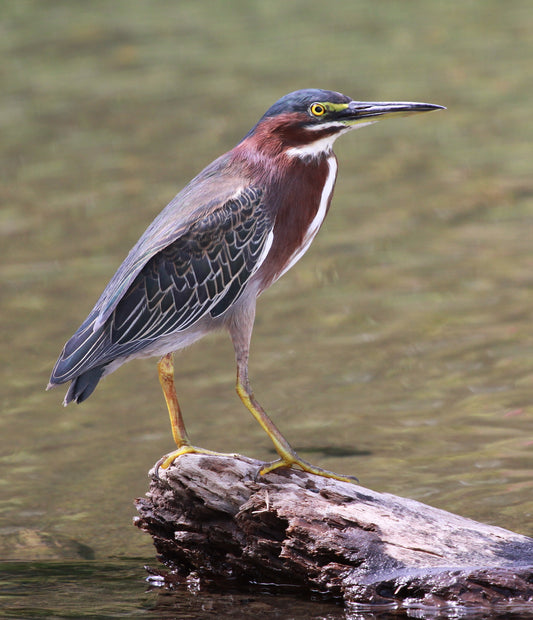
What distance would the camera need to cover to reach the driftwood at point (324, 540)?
5348 mm

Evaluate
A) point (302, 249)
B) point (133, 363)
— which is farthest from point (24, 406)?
point (302, 249)

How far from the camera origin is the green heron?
616 centimetres

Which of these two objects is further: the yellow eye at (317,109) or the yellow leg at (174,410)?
the yellow leg at (174,410)

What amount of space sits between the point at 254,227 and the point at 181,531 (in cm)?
168

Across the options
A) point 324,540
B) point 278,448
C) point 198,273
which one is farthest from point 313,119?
point 324,540

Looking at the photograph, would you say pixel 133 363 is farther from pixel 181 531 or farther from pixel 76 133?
pixel 76 133

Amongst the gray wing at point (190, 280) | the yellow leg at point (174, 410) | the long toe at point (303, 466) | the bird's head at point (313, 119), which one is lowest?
the long toe at point (303, 466)

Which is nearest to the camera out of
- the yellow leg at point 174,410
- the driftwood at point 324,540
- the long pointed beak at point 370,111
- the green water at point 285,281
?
the driftwood at point 324,540

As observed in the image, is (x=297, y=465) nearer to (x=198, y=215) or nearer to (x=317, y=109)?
(x=198, y=215)

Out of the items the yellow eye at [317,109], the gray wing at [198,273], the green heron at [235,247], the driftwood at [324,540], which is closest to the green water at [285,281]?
the driftwood at [324,540]

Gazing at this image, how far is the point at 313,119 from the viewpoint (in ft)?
20.1

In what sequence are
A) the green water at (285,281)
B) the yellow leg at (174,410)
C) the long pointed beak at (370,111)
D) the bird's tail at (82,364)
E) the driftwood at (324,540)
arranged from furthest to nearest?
the green water at (285,281)
the yellow leg at (174,410)
the long pointed beak at (370,111)
the bird's tail at (82,364)
the driftwood at (324,540)

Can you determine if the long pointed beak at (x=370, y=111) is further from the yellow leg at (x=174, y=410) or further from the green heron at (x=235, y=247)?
the yellow leg at (x=174, y=410)

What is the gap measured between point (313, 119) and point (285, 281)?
17.1 feet
